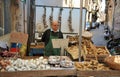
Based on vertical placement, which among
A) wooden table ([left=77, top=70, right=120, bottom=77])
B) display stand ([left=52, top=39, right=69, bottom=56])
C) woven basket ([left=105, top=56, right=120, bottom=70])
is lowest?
wooden table ([left=77, top=70, right=120, bottom=77])

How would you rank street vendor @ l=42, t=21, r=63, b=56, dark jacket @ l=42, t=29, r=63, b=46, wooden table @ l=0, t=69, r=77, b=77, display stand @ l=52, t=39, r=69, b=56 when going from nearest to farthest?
wooden table @ l=0, t=69, r=77, b=77 → display stand @ l=52, t=39, r=69, b=56 → street vendor @ l=42, t=21, r=63, b=56 → dark jacket @ l=42, t=29, r=63, b=46

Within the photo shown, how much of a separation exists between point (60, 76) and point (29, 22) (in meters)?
2.79

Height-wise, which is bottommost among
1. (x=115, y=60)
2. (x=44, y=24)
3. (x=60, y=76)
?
(x=60, y=76)

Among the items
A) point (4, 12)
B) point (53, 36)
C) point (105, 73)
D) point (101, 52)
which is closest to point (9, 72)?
point (105, 73)

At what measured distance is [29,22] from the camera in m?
5.11

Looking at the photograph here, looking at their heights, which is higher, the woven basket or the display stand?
the display stand

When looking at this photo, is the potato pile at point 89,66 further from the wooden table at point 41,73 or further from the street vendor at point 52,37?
the street vendor at point 52,37

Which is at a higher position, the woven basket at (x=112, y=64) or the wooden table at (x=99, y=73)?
the woven basket at (x=112, y=64)

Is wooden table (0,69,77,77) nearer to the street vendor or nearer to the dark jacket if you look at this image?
the street vendor

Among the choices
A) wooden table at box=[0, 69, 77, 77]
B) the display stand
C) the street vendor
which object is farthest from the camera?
the street vendor

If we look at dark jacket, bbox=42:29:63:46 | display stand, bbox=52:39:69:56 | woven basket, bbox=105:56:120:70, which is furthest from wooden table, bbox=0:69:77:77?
dark jacket, bbox=42:29:63:46

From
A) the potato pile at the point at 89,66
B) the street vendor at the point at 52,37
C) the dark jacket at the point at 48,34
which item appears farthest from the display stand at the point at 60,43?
the potato pile at the point at 89,66

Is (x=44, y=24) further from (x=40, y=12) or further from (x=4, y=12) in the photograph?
(x=4, y=12)

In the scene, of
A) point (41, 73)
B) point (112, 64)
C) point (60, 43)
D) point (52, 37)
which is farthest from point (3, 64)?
point (52, 37)
